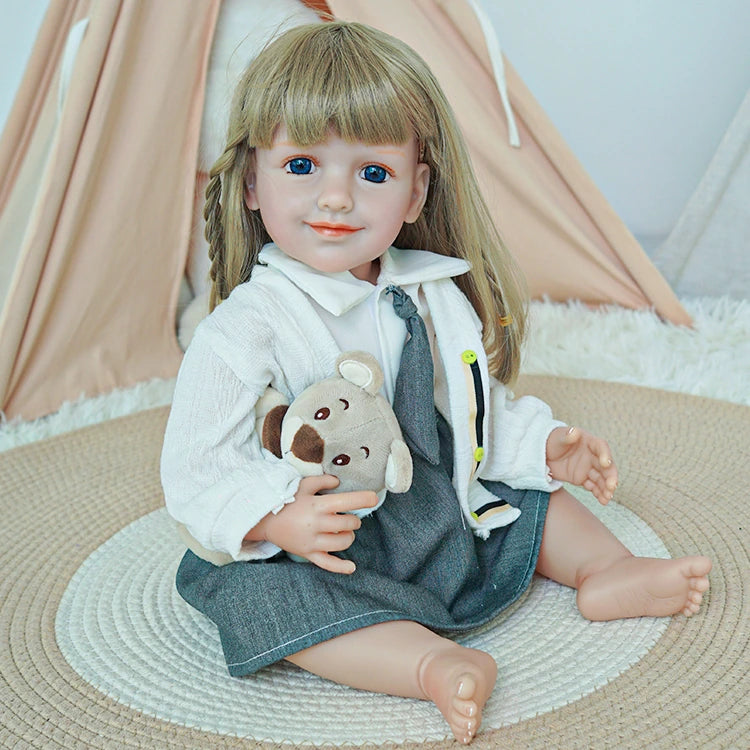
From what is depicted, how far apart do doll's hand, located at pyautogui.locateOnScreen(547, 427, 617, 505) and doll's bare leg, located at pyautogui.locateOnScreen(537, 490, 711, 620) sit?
1.2 inches

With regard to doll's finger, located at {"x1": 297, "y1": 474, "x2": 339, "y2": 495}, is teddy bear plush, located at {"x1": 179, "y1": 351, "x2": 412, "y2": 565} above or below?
above

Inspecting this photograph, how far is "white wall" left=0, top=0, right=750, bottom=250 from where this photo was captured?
2.20 metres

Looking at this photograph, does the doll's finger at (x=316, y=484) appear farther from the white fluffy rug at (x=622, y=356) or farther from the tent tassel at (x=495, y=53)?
the tent tassel at (x=495, y=53)

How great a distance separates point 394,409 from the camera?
0.94 meters

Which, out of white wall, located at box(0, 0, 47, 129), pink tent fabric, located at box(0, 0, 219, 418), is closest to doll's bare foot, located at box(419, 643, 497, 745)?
pink tent fabric, located at box(0, 0, 219, 418)

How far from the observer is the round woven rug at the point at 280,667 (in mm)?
777

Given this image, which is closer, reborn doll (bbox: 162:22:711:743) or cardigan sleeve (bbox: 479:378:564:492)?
reborn doll (bbox: 162:22:711:743)

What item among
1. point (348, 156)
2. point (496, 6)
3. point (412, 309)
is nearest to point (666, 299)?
point (496, 6)

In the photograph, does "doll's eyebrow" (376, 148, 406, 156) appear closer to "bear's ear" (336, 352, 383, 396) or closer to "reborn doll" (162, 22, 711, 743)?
"reborn doll" (162, 22, 711, 743)

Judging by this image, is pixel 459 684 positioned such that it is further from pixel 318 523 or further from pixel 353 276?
pixel 353 276

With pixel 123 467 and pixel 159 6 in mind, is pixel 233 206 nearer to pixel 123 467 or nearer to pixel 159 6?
pixel 123 467

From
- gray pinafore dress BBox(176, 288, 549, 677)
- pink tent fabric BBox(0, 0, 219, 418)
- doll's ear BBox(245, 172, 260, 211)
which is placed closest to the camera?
gray pinafore dress BBox(176, 288, 549, 677)

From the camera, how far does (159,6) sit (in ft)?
5.12

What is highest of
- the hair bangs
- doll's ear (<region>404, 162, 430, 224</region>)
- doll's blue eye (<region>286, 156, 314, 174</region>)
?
the hair bangs
